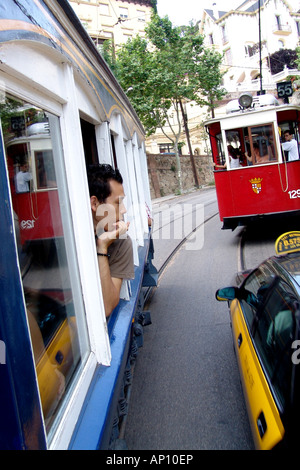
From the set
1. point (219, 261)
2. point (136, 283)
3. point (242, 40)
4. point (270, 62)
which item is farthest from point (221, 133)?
point (242, 40)

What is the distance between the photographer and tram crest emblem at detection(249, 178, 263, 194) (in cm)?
800

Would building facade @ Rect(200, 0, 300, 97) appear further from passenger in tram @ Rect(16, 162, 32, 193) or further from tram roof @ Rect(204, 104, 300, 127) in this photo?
passenger in tram @ Rect(16, 162, 32, 193)

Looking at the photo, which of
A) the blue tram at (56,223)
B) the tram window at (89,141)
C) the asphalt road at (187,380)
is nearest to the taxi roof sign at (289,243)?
the asphalt road at (187,380)

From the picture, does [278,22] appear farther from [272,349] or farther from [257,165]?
[272,349]

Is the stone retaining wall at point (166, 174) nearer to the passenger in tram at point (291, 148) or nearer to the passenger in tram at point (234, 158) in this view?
the passenger in tram at point (234, 158)

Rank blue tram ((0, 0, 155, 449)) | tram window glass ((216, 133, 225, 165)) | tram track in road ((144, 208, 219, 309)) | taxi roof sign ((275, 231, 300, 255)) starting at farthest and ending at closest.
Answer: tram window glass ((216, 133, 225, 165)), tram track in road ((144, 208, 219, 309)), taxi roof sign ((275, 231, 300, 255)), blue tram ((0, 0, 155, 449))

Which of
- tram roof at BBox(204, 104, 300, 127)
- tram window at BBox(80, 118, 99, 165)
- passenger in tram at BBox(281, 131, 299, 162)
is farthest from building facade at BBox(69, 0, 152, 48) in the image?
tram window at BBox(80, 118, 99, 165)

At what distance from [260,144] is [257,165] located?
441 mm

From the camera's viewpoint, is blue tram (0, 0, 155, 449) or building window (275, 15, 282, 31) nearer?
blue tram (0, 0, 155, 449)

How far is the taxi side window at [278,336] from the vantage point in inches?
68.5

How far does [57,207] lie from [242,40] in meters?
57.6

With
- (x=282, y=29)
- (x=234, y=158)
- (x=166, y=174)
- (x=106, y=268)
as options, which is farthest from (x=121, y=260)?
(x=282, y=29)

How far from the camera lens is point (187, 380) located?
344cm

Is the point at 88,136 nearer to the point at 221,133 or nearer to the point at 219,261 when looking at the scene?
the point at 219,261
